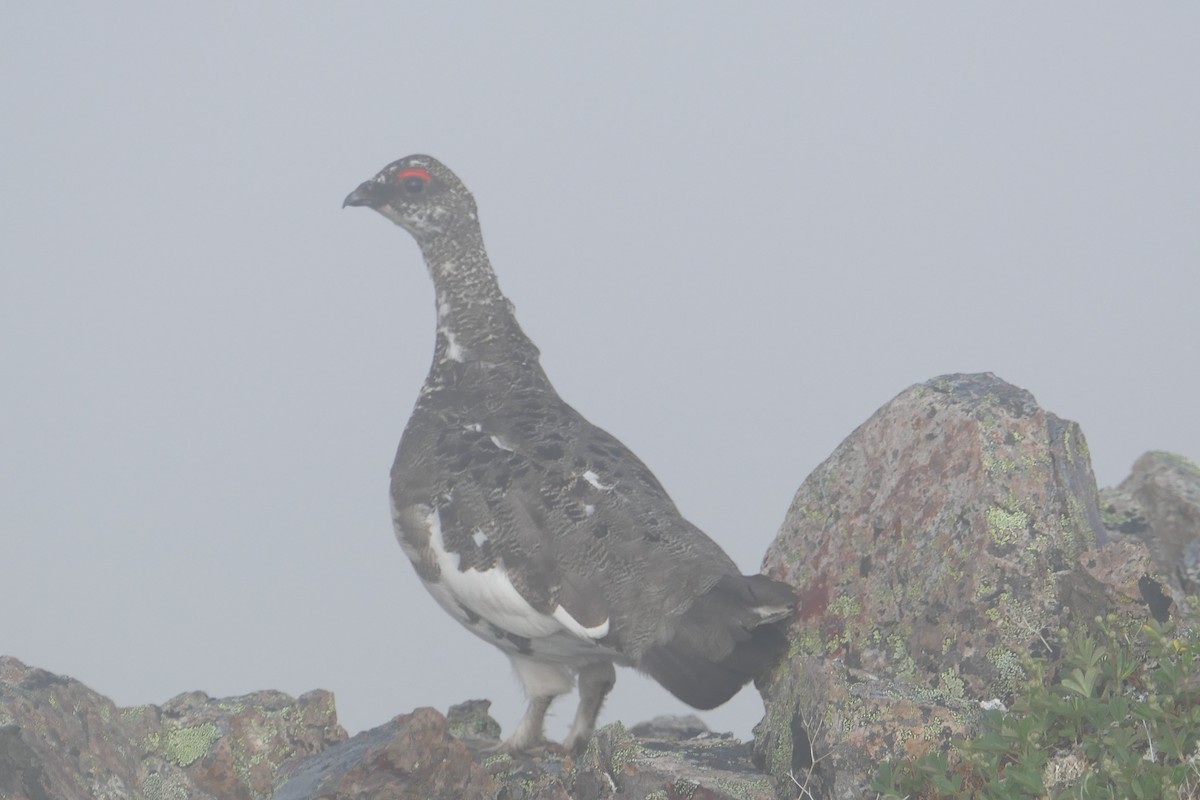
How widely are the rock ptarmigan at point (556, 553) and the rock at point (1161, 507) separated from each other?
365 cm

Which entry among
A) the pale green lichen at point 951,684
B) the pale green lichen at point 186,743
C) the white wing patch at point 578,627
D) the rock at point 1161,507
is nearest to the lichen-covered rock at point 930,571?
the pale green lichen at point 951,684

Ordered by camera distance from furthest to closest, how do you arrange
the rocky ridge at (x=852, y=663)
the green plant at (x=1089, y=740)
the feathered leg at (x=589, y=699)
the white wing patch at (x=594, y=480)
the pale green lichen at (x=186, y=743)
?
the feathered leg at (x=589, y=699) < the pale green lichen at (x=186, y=743) < the white wing patch at (x=594, y=480) < the rocky ridge at (x=852, y=663) < the green plant at (x=1089, y=740)

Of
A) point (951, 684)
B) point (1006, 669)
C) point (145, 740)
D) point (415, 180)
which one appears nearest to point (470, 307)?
point (415, 180)

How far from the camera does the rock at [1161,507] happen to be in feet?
32.1

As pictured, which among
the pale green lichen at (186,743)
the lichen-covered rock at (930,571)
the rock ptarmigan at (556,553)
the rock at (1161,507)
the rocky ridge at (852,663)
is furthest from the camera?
the rock at (1161,507)

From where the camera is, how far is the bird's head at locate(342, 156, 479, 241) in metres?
10.5

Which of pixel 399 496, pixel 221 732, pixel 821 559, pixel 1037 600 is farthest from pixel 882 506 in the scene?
pixel 221 732

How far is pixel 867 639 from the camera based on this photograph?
23.4 feet

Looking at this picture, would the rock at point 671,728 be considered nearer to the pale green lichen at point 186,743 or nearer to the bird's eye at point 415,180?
the pale green lichen at point 186,743

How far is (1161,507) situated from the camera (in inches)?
398

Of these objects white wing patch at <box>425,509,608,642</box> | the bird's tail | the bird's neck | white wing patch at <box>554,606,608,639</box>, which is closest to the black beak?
the bird's neck

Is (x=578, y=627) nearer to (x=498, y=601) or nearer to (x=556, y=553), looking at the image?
(x=556, y=553)

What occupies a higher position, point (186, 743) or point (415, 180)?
point (415, 180)

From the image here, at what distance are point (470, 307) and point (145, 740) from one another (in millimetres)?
3646
